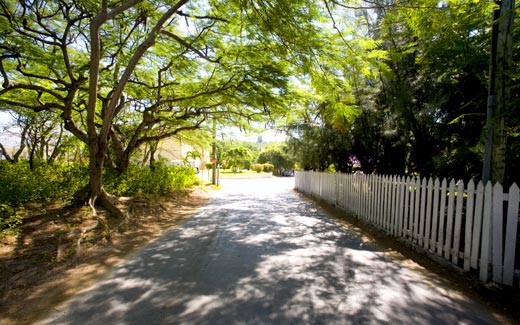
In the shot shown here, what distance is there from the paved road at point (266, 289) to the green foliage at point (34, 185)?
3955 millimetres

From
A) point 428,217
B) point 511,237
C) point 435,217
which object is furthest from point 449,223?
point 511,237

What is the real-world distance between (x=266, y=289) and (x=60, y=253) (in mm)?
3720

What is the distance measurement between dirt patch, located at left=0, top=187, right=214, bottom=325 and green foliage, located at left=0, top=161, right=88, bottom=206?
0.56m

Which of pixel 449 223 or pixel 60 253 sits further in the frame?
pixel 60 253

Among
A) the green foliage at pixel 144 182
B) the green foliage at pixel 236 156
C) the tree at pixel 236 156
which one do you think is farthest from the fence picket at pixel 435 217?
the tree at pixel 236 156

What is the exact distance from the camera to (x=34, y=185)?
7988 mm

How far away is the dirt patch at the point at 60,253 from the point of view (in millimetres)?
3701

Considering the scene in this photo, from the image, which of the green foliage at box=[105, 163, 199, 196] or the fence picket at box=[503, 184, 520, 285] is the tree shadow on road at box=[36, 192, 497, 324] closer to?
the fence picket at box=[503, 184, 520, 285]

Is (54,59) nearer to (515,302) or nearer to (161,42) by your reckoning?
(161,42)

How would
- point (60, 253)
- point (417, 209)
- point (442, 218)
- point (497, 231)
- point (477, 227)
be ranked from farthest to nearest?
point (417, 209) → point (60, 253) → point (442, 218) → point (477, 227) → point (497, 231)

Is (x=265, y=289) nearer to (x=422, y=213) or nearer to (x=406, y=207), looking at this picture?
(x=422, y=213)

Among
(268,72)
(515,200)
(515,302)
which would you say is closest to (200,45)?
(268,72)

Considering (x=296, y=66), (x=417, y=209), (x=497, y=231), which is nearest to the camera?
(x=497, y=231)

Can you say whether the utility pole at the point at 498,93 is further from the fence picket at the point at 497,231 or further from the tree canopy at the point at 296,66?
the fence picket at the point at 497,231
